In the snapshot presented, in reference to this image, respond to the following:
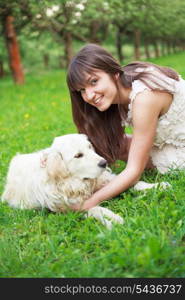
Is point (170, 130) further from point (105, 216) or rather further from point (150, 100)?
point (105, 216)

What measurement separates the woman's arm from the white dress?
134 millimetres

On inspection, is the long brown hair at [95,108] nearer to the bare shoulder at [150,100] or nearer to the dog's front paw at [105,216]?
the bare shoulder at [150,100]

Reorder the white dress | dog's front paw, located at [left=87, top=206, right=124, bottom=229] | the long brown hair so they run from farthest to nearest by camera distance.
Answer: the white dress < the long brown hair < dog's front paw, located at [left=87, top=206, right=124, bottom=229]

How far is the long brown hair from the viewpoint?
3.61m

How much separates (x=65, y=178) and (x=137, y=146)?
0.74 m

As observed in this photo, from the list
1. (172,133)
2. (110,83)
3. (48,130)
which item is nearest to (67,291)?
(110,83)

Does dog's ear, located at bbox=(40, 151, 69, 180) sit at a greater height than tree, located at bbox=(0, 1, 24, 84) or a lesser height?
greater

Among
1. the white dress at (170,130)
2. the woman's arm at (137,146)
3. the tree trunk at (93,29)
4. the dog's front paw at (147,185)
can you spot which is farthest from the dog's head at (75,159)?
the tree trunk at (93,29)

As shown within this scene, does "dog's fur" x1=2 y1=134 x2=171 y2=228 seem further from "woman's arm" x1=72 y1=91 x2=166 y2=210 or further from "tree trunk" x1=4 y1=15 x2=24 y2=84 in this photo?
"tree trunk" x1=4 y1=15 x2=24 y2=84

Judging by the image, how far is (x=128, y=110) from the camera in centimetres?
414

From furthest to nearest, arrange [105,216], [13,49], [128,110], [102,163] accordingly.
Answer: [13,49] < [128,110] < [102,163] < [105,216]

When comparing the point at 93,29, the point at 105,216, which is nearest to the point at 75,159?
the point at 105,216

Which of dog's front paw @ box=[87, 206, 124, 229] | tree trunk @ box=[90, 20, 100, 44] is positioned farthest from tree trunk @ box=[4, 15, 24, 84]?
dog's front paw @ box=[87, 206, 124, 229]

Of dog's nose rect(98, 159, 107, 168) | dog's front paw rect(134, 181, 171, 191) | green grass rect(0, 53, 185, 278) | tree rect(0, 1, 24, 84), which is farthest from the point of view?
tree rect(0, 1, 24, 84)
